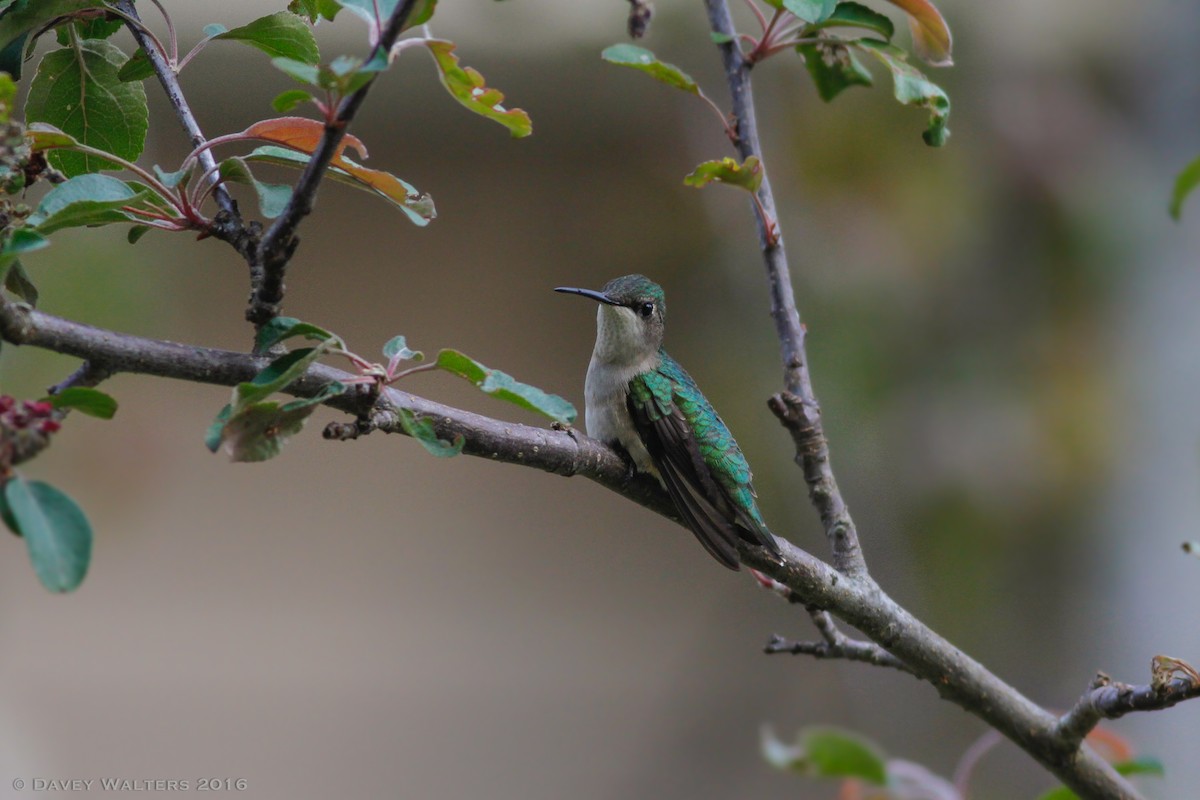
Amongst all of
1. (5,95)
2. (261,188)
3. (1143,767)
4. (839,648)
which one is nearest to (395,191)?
(261,188)

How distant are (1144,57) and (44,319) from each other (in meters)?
6.75

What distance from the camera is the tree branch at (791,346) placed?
7.48 feet

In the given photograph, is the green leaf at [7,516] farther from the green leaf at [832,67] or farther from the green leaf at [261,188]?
the green leaf at [832,67]

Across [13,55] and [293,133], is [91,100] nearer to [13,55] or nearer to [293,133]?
[13,55]

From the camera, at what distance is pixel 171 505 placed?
6633mm

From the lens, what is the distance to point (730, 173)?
2113 mm

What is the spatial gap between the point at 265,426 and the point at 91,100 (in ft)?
2.71

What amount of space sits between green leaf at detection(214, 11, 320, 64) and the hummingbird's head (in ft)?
4.38

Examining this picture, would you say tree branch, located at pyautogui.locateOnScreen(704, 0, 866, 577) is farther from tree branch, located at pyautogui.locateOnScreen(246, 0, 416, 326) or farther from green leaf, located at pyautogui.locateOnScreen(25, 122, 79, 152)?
green leaf, located at pyautogui.locateOnScreen(25, 122, 79, 152)

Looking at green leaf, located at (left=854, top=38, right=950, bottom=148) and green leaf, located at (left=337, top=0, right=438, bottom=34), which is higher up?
green leaf, located at (left=854, top=38, right=950, bottom=148)

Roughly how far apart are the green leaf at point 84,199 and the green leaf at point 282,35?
470mm

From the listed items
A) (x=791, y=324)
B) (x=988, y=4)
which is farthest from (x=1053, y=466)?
(x=791, y=324)

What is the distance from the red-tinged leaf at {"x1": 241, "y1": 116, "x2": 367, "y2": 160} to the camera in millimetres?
1882

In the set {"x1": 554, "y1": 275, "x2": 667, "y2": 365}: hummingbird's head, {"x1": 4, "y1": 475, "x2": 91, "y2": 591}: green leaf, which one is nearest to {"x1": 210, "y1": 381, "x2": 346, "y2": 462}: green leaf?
{"x1": 4, "y1": 475, "x2": 91, "y2": 591}: green leaf
